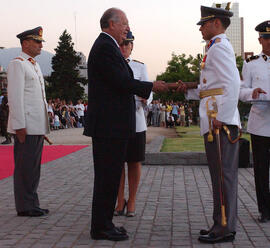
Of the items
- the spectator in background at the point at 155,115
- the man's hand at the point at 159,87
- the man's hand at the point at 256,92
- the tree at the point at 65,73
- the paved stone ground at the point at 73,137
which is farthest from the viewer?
the tree at the point at 65,73

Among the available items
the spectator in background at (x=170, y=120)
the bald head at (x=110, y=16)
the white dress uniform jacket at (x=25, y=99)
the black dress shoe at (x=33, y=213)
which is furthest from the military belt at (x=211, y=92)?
the spectator in background at (x=170, y=120)

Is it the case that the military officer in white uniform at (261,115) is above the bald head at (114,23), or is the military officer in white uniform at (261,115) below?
below

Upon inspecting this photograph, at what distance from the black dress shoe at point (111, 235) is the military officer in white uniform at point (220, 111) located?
0.70 meters

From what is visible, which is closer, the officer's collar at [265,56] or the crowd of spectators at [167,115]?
the officer's collar at [265,56]

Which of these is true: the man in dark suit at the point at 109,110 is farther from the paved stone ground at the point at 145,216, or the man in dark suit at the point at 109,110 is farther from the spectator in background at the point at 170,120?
the spectator in background at the point at 170,120

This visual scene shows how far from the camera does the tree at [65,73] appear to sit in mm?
94750

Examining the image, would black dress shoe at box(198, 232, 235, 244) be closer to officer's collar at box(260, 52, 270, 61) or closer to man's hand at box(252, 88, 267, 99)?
man's hand at box(252, 88, 267, 99)

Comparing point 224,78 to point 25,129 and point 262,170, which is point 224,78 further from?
point 25,129

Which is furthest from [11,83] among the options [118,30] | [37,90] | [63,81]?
[63,81]

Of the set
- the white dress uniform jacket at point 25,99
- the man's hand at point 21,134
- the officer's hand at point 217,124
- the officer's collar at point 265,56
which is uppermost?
the officer's collar at point 265,56

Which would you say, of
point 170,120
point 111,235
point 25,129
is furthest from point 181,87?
point 170,120

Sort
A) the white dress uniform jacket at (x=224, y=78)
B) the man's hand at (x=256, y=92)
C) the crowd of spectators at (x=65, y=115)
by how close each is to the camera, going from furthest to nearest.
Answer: the crowd of spectators at (x=65, y=115) → the man's hand at (x=256, y=92) → the white dress uniform jacket at (x=224, y=78)

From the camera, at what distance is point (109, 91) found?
4531 millimetres

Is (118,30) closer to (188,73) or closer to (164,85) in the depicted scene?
(164,85)
